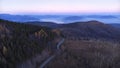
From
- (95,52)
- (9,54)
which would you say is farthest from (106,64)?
(9,54)

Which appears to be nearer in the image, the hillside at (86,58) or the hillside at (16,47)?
the hillside at (16,47)

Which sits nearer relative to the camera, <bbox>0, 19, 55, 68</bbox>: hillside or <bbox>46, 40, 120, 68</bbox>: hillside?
<bbox>0, 19, 55, 68</bbox>: hillside

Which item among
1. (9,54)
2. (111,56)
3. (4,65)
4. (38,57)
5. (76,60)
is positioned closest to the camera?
(4,65)

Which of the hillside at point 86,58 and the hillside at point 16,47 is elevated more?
the hillside at point 16,47

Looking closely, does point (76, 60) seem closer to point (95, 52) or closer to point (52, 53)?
point (52, 53)

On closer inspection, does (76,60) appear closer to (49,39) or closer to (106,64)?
(106,64)

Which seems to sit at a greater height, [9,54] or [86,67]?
[9,54]

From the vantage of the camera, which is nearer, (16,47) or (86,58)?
(16,47)

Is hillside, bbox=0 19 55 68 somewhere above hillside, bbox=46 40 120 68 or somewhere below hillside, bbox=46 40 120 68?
above

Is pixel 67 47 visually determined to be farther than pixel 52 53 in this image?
Yes

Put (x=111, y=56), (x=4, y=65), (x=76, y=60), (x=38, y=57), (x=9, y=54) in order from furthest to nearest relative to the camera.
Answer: (x=111, y=56)
(x=76, y=60)
(x=38, y=57)
(x=9, y=54)
(x=4, y=65)

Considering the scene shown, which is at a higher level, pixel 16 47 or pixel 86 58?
pixel 16 47
